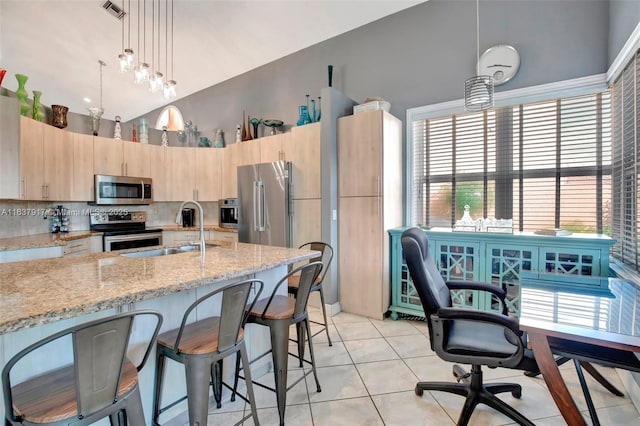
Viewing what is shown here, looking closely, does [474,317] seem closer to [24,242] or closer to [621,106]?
[621,106]

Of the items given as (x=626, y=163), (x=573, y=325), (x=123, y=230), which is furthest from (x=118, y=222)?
(x=626, y=163)

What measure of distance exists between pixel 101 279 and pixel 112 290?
261 mm

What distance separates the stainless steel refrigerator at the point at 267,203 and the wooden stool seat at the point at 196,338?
2187 millimetres

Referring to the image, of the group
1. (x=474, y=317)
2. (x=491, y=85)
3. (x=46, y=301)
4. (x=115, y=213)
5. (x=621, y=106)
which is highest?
(x=491, y=85)

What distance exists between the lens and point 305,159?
3768 millimetres

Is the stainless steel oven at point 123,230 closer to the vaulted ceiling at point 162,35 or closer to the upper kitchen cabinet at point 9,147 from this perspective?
the upper kitchen cabinet at point 9,147

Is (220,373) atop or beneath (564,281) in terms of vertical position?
beneath

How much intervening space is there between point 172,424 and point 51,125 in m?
3.92

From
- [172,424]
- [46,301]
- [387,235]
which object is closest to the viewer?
[46,301]

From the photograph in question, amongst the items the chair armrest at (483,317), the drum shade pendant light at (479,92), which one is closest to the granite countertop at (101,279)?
the chair armrest at (483,317)

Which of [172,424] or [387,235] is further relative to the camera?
[387,235]

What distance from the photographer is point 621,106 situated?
240 centimetres

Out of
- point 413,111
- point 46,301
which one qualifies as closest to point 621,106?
point 413,111

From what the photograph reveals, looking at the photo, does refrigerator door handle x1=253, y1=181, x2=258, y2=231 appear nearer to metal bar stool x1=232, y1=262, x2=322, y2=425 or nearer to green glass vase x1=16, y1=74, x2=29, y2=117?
metal bar stool x1=232, y1=262, x2=322, y2=425
